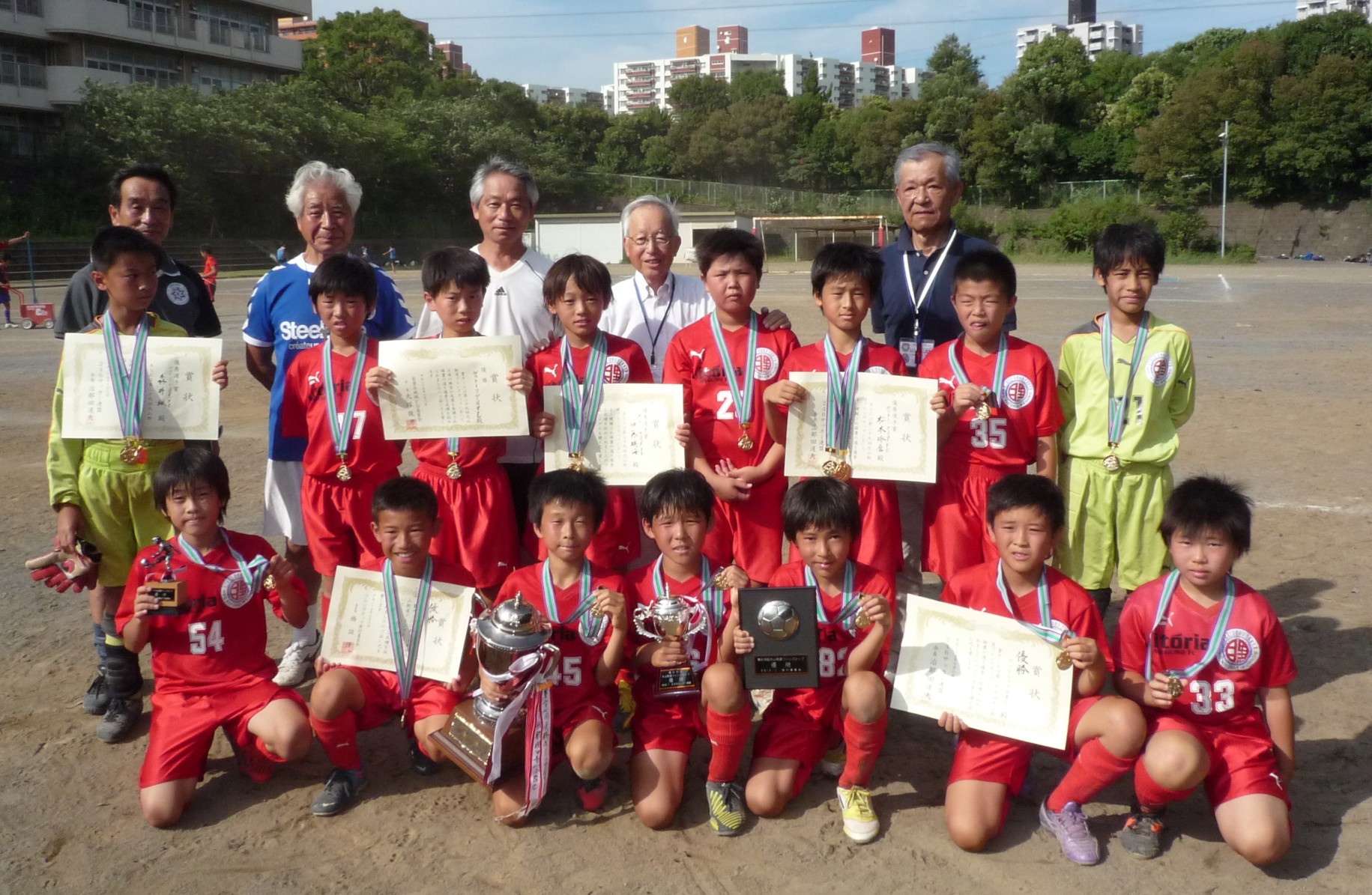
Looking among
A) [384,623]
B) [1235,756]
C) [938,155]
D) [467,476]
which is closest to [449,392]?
[467,476]

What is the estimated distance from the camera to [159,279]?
4.87 meters

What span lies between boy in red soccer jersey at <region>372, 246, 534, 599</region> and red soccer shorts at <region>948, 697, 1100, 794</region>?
1.97 m

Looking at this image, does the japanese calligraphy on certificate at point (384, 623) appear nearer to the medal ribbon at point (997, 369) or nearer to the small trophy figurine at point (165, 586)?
the small trophy figurine at point (165, 586)

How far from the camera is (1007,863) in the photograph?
336 centimetres

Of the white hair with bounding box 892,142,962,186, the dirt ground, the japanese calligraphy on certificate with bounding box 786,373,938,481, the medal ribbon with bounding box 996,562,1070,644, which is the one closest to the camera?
Answer: the dirt ground

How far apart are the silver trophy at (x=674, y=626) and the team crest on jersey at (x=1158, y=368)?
2.06 metres

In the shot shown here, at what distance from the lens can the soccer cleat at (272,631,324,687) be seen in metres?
4.80

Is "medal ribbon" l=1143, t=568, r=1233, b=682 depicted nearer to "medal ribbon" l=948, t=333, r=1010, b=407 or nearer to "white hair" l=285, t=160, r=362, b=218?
"medal ribbon" l=948, t=333, r=1010, b=407

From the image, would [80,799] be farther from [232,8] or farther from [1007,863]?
[232,8]

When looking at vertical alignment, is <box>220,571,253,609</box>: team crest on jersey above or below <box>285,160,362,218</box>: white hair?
below

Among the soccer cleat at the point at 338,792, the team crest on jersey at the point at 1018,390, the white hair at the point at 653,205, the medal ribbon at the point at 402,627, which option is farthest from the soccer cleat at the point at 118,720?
the team crest on jersey at the point at 1018,390

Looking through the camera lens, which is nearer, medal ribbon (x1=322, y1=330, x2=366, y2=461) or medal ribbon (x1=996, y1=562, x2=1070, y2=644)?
medal ribbon (x1=996, y1=562, x2=1070, y2=644)

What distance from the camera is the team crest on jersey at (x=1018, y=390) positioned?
13.5 ft

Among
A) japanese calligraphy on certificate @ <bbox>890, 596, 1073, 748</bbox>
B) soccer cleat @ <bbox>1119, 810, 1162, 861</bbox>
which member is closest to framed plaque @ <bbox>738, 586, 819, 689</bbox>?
japanese calligraphy on certificate @ <bbox>890, 596, 1073, 748</bbox>
